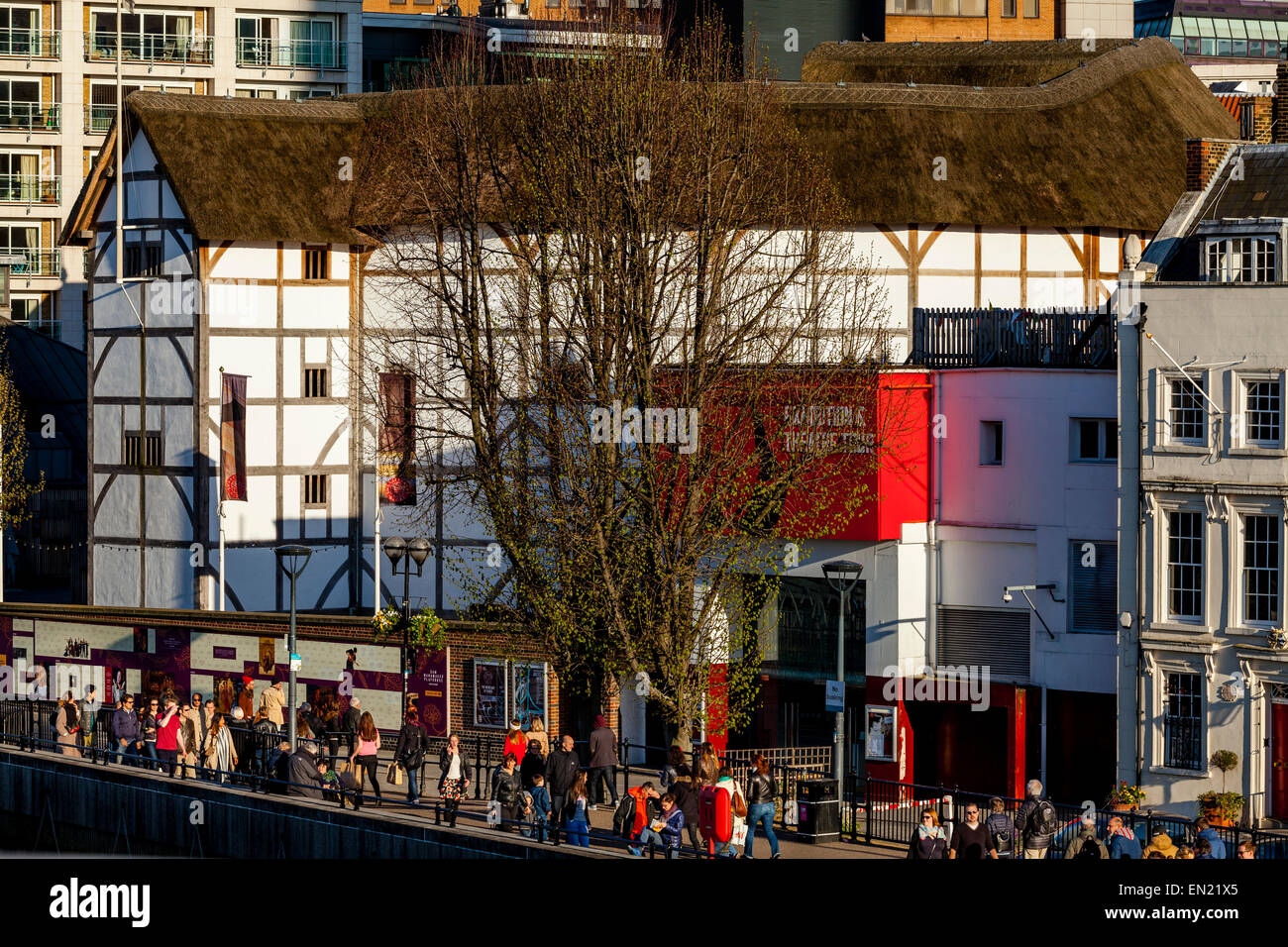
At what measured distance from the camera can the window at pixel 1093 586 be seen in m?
37.8

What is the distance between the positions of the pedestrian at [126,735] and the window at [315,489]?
38.7 ft

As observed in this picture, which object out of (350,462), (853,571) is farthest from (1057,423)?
(350,462)

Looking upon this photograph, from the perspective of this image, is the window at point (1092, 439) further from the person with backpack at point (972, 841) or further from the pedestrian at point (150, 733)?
the pedestrian at point (150, 733)

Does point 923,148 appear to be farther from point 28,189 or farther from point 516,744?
point 28,189

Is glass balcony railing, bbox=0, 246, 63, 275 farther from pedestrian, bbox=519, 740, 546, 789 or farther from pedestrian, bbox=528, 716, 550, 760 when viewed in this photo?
pedestrian, bbox=519, 740, 546, 789

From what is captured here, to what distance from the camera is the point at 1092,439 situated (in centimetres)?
3856

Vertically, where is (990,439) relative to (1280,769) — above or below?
above

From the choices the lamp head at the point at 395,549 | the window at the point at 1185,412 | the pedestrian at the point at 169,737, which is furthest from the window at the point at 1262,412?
the pedestrian at the point at 169,737

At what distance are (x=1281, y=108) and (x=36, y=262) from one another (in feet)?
172

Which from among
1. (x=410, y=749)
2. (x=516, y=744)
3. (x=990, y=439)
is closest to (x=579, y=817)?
(x=516, y=744)

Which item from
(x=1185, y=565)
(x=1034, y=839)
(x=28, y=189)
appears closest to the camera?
(x=1034, y=839)

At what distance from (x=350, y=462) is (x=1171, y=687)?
22.5 m

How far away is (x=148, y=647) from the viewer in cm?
4541

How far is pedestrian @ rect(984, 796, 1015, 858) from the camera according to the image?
2744cm
